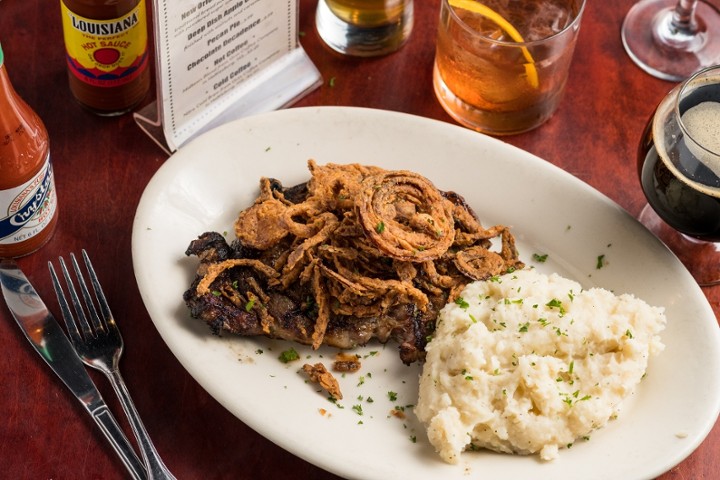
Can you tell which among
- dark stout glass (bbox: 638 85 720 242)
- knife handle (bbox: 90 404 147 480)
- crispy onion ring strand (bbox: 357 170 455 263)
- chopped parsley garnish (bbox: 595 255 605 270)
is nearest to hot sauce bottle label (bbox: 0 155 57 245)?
knife handle (bbox: 90 404 147 480)

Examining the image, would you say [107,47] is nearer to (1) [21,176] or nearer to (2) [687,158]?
(1) [21,176]

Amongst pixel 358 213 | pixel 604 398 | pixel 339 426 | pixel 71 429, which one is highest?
pixel 358 213

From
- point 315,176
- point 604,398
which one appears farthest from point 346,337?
point 604,398

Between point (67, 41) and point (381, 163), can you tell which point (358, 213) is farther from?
point (67, 41)

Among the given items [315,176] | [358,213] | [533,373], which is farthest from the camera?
[315,176]

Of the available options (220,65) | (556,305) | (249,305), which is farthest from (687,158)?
(220,65)

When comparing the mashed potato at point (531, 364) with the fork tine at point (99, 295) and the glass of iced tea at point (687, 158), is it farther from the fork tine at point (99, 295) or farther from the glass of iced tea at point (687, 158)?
the fork tine at point (99, 295)

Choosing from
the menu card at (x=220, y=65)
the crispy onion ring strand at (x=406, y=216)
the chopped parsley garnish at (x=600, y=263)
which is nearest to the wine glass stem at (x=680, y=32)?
the chopped parsley garnish at (x=600, y=263)
